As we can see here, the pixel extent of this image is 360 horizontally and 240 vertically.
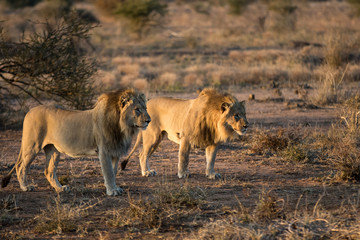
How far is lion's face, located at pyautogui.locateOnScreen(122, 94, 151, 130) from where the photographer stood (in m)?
7.02

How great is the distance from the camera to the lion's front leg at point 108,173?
706 centimetres

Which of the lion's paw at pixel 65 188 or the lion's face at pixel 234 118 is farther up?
the lion's face at pixel 234 118

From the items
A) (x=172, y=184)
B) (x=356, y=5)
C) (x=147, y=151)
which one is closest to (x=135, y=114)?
(x=172, y=184)

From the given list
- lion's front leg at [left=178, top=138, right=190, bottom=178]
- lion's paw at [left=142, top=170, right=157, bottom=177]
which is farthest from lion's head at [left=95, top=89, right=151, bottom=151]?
lion's paw at [left=142, top=170, right=157, bottom=177]

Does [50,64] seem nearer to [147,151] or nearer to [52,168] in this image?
[147,151]

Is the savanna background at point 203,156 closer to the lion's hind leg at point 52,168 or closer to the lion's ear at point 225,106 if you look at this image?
the lion's hind leg at point 52,168

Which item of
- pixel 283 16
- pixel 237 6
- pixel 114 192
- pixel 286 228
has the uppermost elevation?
pixel 286 228

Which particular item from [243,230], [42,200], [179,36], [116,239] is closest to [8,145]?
[42,200]

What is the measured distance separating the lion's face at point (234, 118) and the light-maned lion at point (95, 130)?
1.32 metres

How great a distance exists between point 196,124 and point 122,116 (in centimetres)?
146

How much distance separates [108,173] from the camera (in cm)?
710

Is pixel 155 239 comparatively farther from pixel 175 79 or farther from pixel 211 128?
pixel 175 79

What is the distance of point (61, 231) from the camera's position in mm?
5891

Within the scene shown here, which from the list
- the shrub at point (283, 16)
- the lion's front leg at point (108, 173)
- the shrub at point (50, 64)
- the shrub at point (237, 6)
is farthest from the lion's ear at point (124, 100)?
the shrub at point (237, 6)
